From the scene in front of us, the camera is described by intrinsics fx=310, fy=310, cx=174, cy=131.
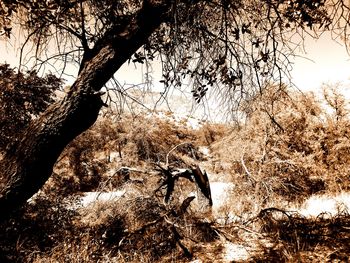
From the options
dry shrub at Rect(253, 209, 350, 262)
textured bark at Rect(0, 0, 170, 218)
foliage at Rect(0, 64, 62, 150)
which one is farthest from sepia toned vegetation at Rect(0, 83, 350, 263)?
foliage at Rect(0, 64, 62, 150)

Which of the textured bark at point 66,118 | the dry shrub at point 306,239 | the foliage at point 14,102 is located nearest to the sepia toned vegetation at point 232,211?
the dry shrub at point 306,239

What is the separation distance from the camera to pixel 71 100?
7.98ft

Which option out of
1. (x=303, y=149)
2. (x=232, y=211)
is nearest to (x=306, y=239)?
(x=232, y=211)

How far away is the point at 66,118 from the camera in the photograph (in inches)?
94.3

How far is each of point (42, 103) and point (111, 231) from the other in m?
3.58

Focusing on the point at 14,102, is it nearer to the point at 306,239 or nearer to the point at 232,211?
the point at 232,211

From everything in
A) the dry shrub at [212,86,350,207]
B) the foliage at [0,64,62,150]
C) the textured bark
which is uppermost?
the dry shrub at [212,86,350,207]

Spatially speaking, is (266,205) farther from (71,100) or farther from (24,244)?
(71,100)

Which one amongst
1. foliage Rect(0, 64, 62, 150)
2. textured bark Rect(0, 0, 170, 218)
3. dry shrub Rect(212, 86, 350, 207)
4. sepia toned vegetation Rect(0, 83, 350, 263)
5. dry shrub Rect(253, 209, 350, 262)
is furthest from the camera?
dry shrub Rect(212, 86, 350, 207)

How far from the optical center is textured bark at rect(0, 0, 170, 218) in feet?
7.57

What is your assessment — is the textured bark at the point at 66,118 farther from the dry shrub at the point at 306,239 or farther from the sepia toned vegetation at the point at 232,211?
the dry shrub at the point at 306,239

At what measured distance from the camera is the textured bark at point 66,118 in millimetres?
2309

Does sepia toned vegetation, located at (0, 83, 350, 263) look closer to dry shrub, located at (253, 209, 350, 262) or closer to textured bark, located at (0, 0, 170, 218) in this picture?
dry shrub, located at (253, 209, 350, 262)

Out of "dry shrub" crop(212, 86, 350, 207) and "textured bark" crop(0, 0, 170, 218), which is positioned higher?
"dry shrub" crop(212, 86, 350, 207)
